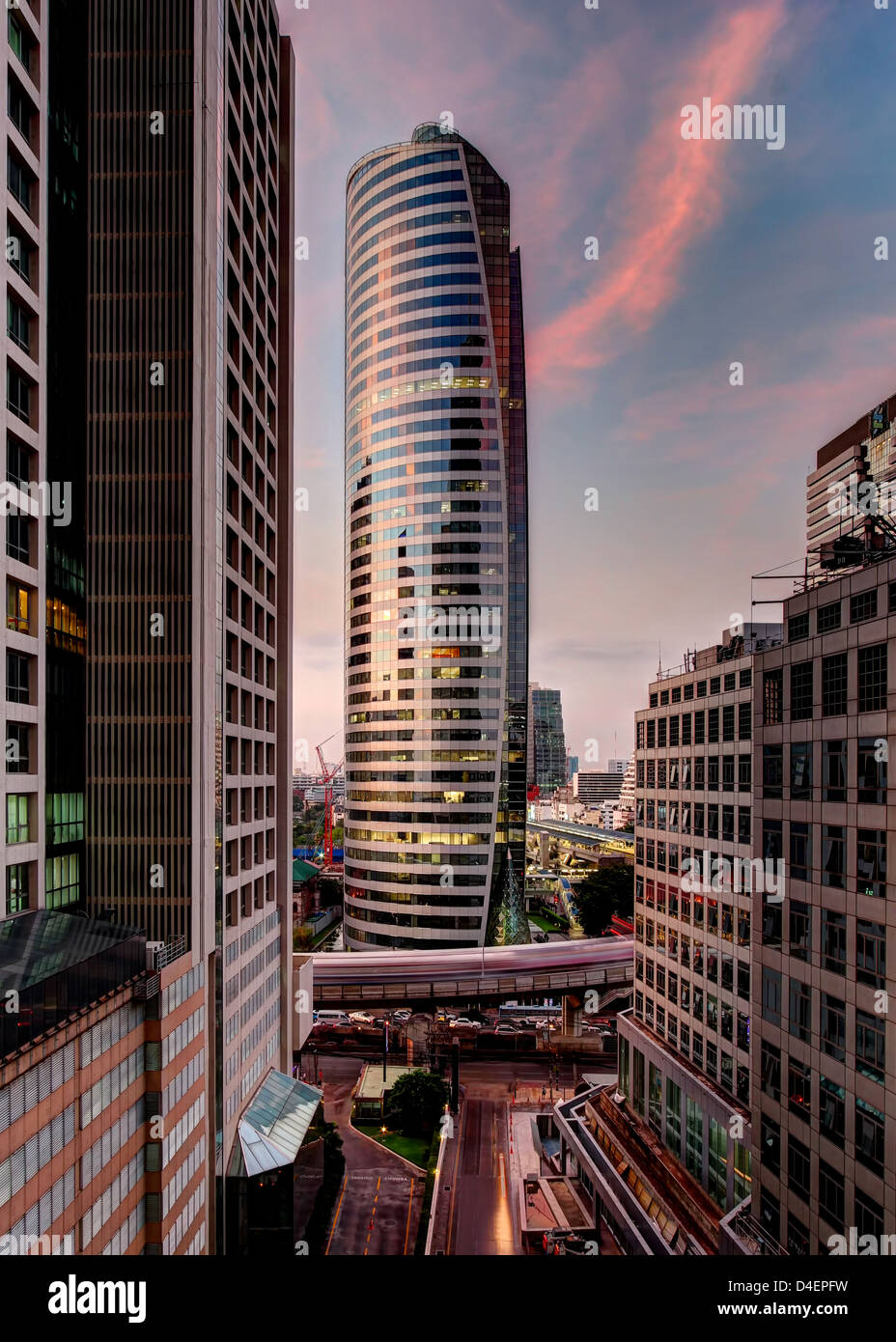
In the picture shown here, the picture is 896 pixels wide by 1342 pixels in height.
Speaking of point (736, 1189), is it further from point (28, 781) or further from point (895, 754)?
point (28, 781)

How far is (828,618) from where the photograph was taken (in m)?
17.2

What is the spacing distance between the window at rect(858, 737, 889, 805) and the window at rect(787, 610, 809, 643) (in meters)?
3.78

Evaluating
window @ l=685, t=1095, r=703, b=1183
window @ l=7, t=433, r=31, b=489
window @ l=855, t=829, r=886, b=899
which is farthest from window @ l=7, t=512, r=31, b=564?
window @ l=685, t=1095, r=703, b=1183

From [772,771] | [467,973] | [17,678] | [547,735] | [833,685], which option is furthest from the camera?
[547,735]

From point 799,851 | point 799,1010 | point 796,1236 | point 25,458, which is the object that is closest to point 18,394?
point 25,458

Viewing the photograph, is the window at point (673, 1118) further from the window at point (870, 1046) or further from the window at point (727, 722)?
the window at point (870, 1046)

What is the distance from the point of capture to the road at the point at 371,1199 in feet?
75.4

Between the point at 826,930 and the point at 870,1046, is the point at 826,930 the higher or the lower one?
the higher one

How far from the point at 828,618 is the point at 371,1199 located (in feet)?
84.6

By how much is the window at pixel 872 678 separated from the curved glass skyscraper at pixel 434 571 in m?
41.8

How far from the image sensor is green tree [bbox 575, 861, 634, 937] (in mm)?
59625

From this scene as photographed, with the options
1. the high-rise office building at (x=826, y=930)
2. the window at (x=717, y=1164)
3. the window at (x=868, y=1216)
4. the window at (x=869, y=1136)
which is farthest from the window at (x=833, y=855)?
the window at (x=717, y=1164)

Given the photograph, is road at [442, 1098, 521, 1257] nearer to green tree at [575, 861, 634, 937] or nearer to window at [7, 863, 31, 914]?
window at [7, 863, 31, 914]

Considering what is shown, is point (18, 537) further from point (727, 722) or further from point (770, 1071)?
point (770, 1071)
